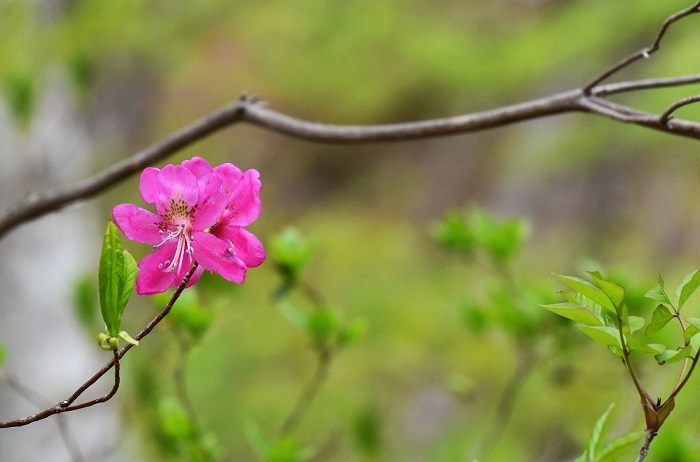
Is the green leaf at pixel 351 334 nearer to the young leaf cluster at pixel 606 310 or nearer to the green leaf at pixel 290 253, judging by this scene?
the green leaf at pixel 290 253

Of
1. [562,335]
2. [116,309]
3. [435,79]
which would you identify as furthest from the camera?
[435,79]

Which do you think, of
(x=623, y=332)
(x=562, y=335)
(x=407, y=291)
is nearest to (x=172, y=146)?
(x=623, y=332)

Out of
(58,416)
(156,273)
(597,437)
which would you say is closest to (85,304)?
(58,416)

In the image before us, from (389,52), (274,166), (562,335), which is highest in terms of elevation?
(389,52)

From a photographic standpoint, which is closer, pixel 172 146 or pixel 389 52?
pixel 172 146

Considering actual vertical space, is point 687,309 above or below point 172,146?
below

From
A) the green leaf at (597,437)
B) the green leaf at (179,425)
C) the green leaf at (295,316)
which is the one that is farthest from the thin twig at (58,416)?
the green leaf at (597,437)

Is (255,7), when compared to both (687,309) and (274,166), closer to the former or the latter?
(274,166)

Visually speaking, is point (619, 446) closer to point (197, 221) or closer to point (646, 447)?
point (646, 447)

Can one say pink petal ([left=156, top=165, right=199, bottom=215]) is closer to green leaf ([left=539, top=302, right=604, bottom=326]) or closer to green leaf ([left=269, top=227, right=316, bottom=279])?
green leaf ([left=539, top=302, right=604, bottom=326])
